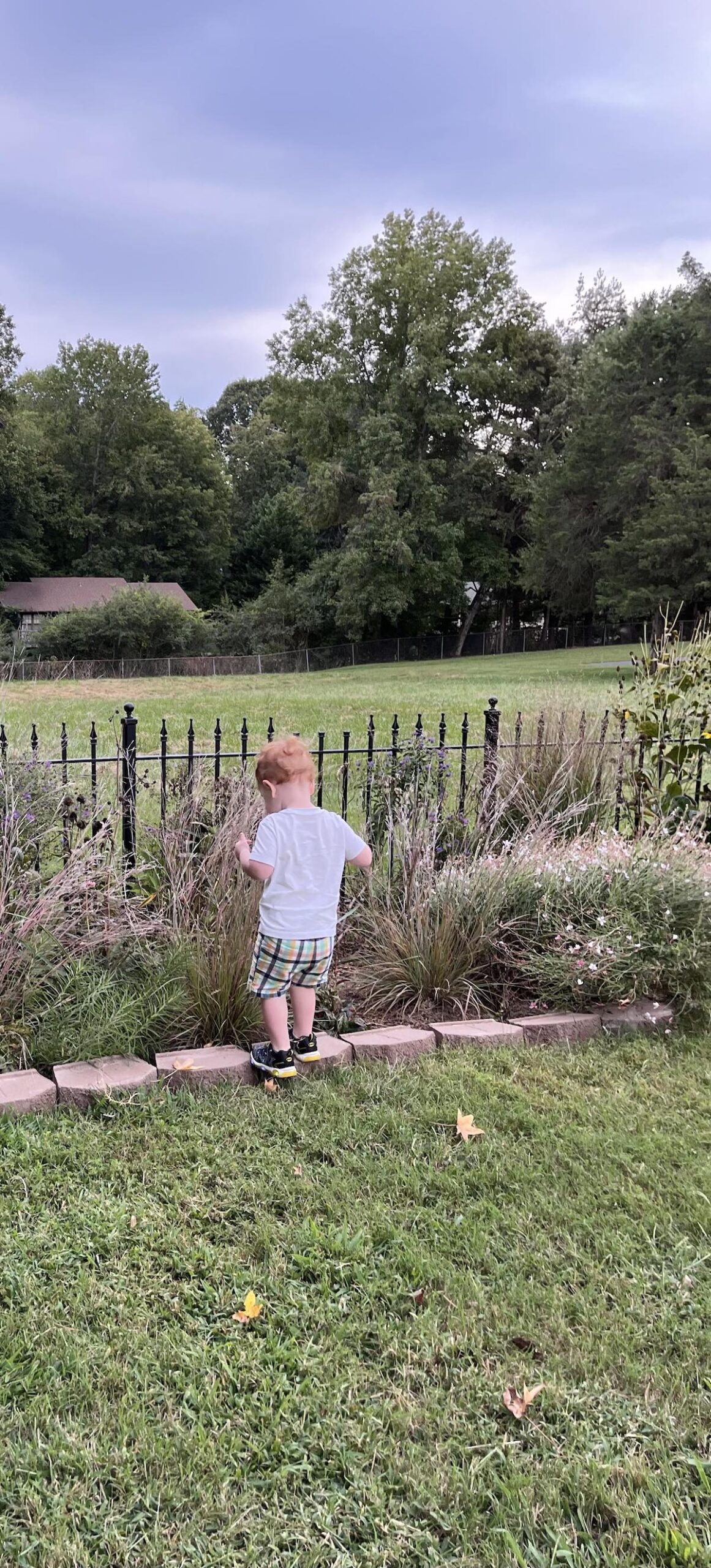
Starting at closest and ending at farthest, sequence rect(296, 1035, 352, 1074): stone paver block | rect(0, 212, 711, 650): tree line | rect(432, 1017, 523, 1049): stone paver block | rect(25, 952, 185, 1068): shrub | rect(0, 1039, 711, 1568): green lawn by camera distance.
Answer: rect(0, 1039, 711, 1568): green lawn → rect(25, 952, 185, 1068): shrub → rect(296, 1035, 352, 1074): stone paver block → rect(432, 1017, 523, 1049): stone paver block → rect(0, 212, 711, 650): tree line

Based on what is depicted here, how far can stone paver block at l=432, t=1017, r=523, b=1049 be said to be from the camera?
3613 mm

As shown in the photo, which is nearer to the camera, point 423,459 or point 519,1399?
point 519,1399

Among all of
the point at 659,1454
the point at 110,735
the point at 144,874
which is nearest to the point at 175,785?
the point at 144,874

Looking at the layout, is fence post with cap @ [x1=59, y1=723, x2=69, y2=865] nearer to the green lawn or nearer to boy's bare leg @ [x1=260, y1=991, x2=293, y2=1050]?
boy's bare leg @ [x1=260, y1=991, x2=293, y2=1050]

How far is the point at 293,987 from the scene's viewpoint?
10.9 feet

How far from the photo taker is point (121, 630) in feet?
119

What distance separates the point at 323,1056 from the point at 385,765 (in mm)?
2286

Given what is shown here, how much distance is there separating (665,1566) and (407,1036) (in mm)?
2049

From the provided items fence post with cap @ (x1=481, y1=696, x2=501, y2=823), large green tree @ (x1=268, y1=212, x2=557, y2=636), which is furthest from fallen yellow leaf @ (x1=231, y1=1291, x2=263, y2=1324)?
large green tree @ (x1=268, y1=212, x2=557, y2=636)

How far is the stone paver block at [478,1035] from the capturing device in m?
3.61

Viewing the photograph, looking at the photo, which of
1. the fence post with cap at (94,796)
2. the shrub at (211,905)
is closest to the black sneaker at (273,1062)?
the shrub at (211,905)

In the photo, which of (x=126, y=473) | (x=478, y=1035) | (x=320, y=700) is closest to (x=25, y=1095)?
(x=478, y=1035)

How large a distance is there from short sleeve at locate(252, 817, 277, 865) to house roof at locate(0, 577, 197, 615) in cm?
4166

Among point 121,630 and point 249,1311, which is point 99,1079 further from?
point 121,630
